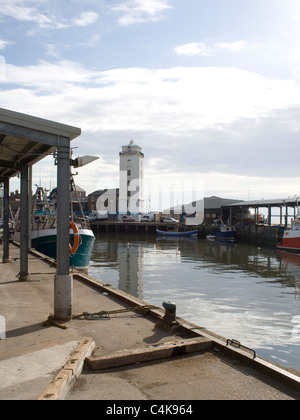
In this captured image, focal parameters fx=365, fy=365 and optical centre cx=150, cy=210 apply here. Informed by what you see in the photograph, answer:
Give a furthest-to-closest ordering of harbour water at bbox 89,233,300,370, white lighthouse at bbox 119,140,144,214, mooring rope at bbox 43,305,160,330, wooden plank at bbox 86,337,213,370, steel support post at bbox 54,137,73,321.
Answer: white lighthouse at bbox 119,140,144,214, harbour water at bbox 89,233,300,370, steel support post at bbox 54,137,73,321, mooring rope at bbox 43,305,160,330, wooden plank at bbox 86,337,213,370

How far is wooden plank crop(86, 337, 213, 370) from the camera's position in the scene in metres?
5.28

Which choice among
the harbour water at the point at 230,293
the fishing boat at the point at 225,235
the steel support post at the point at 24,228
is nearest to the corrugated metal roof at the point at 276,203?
the fishing boat at the point at 225,235

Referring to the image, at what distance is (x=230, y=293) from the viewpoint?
57.7 feet

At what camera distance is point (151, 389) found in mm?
4625

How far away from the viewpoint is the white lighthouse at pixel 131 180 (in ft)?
281

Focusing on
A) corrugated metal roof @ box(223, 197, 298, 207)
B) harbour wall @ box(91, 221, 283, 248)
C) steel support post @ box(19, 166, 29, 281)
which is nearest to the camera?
steel support post @ box(19, 166, 29, 281)

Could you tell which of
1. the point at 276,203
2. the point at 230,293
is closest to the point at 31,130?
the point at 230,293

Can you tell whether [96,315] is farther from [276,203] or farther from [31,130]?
[276,203]

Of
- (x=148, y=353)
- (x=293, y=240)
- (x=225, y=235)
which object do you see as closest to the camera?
(x=148, y=353)

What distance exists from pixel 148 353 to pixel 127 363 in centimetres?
36

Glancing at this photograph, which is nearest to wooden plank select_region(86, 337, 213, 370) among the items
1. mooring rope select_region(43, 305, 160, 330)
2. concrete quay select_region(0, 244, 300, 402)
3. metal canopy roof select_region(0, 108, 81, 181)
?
concrete quay select_region(0, 244, 300, 402)

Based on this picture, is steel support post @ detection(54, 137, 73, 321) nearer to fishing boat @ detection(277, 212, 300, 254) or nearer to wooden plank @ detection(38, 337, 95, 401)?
wooden plank @ detection(38, 337, 95, 401)

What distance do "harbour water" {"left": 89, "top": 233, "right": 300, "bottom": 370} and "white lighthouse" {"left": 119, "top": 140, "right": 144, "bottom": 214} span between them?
5324cm

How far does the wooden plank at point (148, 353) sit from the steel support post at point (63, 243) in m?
2.36
